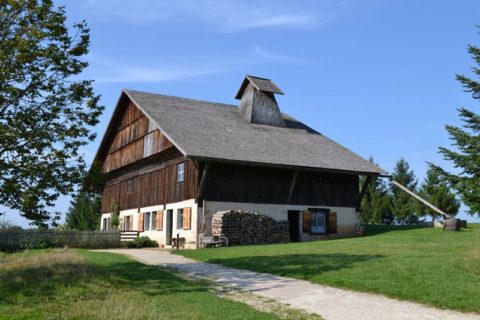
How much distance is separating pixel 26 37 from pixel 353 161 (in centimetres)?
2393

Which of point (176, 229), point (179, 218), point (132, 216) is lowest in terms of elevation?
point (176, 229)

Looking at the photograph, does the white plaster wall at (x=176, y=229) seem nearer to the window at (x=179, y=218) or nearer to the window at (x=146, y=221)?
the window at (x=179, y=218)

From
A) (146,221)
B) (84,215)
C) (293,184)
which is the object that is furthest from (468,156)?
(84,215)

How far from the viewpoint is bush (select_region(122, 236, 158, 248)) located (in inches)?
1245

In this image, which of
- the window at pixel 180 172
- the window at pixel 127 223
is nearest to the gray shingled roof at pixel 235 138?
the window at pixel 180 172

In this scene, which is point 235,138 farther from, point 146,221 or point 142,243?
point 146,221

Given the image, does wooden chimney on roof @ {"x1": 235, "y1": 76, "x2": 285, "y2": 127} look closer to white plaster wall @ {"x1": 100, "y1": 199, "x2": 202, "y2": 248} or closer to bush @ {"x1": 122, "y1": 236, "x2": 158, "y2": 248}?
white plaster wall @ {"x1": 100, "y1": 199, "x2": 202, "y2": 248}

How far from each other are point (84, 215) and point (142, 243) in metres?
18.3

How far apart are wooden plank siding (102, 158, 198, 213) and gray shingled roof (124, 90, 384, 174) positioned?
1.84m

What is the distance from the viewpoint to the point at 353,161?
34.2m

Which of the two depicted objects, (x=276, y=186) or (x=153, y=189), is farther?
(x=153, y=189)

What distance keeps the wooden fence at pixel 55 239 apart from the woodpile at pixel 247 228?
7934mm

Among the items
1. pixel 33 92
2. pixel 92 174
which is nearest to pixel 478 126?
pixel 92 174

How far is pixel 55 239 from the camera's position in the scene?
1168 inches
